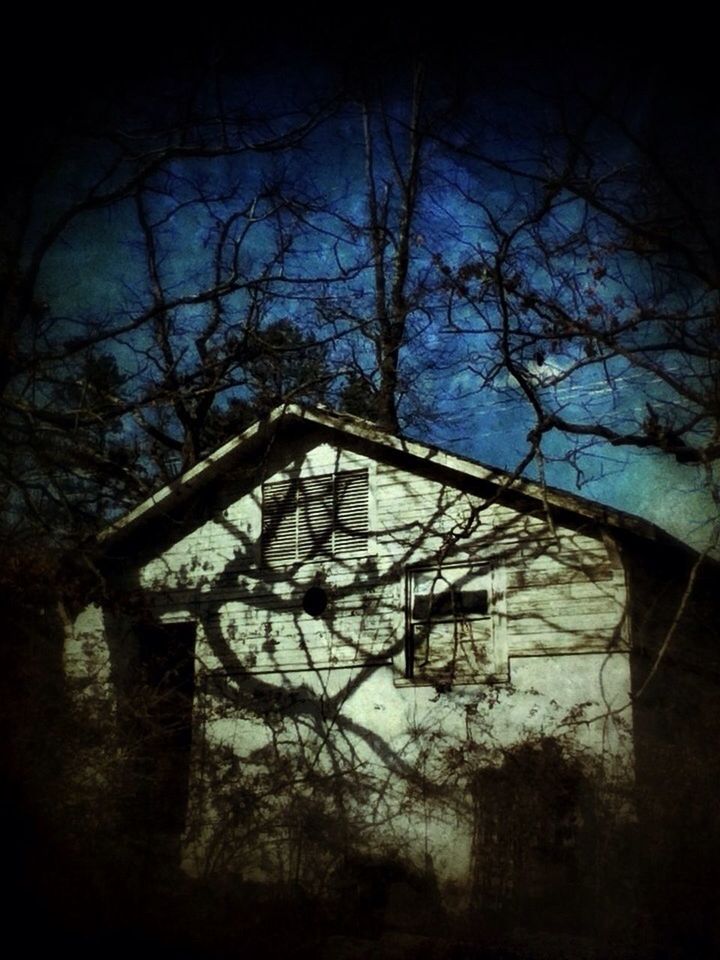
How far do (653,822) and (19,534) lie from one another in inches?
399

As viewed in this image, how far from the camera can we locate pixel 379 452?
13.8 metres

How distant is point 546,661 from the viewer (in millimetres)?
11859

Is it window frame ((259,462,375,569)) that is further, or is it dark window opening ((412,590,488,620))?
window frame ((259,462,375,569))

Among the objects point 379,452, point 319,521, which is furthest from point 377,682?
point 379,452

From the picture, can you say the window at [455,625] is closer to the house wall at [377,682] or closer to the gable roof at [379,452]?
the house wall at [377,682]

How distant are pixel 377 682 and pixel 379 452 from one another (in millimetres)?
3544

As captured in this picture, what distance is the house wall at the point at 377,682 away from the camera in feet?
37.8

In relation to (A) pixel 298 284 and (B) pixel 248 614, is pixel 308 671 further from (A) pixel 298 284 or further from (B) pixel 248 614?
(A) pixel 298 284

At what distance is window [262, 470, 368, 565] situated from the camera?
45.1 ft

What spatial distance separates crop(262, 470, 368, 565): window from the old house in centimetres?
4

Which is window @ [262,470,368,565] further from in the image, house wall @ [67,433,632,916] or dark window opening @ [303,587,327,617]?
dark window opening @ [303,587,327,617]

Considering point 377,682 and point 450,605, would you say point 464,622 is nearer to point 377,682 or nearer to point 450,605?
point 450,605

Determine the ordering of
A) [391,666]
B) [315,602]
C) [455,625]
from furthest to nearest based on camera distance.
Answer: [315,602] → [391,666] → [455,625]

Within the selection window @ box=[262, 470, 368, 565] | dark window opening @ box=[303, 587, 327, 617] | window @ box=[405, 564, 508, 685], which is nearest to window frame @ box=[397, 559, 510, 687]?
window @ box=[405, 564, 508, 685]
